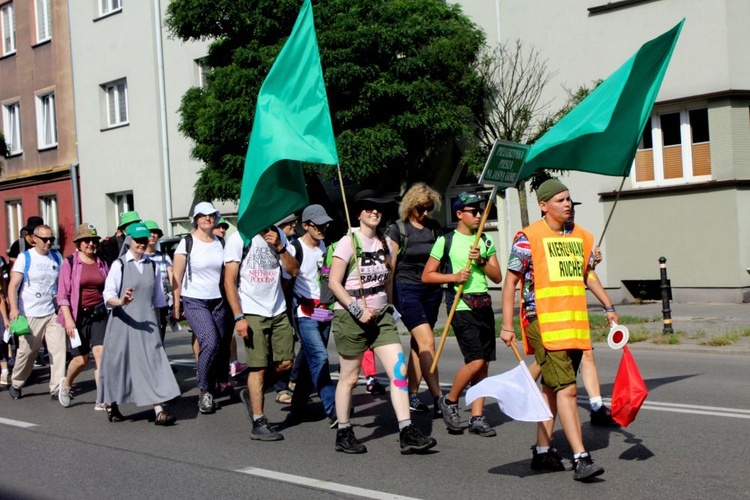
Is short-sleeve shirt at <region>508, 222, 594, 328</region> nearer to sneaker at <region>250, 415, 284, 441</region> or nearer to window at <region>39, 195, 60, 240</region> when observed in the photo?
sneaker at <region>250, 415, 284, 441</region>

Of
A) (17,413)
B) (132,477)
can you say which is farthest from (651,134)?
(132,477)

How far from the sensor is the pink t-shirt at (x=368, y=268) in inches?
281

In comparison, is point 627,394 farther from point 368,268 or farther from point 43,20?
point 43,20

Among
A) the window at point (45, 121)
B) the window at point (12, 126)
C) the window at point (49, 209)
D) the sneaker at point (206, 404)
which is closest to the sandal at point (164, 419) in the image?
the sneaker at point (206, 404)

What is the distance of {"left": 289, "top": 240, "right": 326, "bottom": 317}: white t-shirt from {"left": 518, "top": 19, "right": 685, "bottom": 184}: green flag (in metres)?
2.00

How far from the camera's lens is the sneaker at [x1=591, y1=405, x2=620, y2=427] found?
7.47 meters

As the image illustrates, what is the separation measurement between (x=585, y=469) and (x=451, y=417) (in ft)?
6.28

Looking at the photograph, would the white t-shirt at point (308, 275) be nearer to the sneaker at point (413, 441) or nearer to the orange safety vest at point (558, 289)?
the sneaker at point (413, 441)

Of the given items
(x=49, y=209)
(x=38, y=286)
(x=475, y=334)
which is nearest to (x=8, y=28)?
(x=49, y=209)

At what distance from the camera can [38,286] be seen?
10789 mm

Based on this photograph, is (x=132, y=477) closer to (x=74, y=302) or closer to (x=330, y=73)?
(x=74, y=302)

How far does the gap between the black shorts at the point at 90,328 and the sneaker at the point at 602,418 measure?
4586mm

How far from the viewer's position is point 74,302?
9648 millimetres

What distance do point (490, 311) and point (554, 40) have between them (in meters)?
12.9
